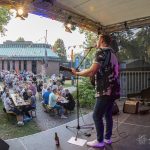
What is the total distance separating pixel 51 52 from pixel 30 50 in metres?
4.06

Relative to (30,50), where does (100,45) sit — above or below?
below

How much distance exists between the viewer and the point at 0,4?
5348 millimetres

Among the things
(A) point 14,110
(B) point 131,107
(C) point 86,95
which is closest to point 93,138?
(B) point 131,107

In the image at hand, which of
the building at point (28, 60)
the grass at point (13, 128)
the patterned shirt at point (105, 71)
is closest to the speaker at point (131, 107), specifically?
the grass at point (13, 128)

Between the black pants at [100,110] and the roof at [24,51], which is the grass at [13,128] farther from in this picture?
the roof at [24,51]

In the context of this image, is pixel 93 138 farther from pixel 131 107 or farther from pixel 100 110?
pixel 131 107

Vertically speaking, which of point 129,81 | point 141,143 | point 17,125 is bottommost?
point 17,125

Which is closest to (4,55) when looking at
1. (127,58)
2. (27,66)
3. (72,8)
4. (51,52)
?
(27,66)

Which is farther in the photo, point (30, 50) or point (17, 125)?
point (30, 50)

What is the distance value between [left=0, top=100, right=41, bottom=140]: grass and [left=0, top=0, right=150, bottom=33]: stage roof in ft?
11.0

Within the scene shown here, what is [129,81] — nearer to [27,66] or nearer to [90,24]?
[90,24]

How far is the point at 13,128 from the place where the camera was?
7.72 m

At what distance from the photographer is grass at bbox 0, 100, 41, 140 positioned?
22.8ft

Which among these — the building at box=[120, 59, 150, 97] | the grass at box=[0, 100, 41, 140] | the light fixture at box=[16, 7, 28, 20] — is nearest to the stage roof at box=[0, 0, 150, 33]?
the light fixture at box=[16, 7, 28, 20]
